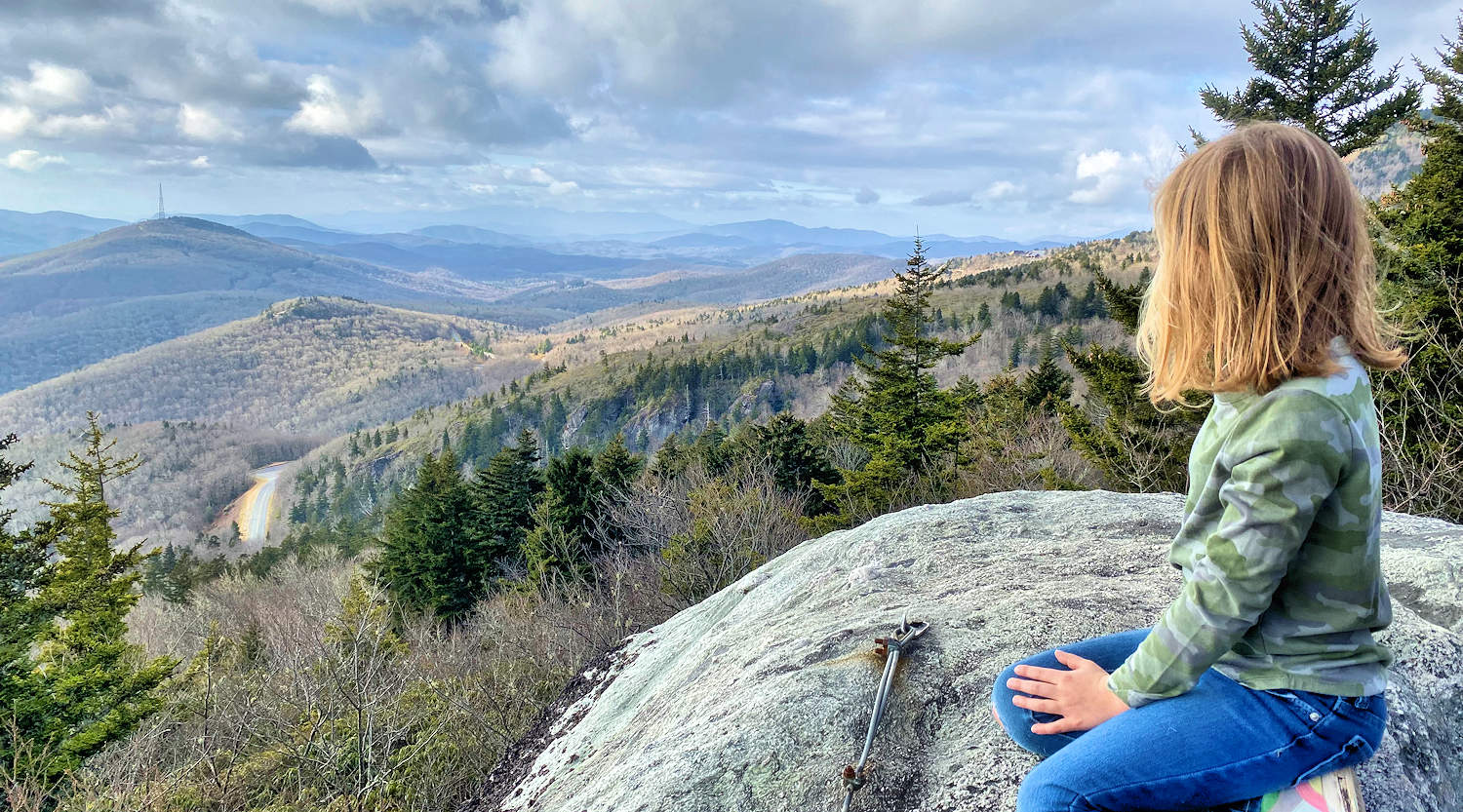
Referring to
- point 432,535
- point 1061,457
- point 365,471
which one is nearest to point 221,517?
point 365,471

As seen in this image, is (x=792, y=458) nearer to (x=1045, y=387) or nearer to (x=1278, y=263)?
(x=1045, y=387)

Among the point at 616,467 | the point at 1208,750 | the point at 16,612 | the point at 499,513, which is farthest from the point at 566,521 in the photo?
the point at 1208,750

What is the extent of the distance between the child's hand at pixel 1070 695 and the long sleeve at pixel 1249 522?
34 cm

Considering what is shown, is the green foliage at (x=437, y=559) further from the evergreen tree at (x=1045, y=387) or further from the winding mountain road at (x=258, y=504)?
the winding mountain road at (x=258, y=504)

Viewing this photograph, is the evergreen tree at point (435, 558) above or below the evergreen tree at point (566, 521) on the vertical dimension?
below

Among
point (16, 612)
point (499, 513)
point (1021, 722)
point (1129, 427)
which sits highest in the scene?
point (1021, 722)

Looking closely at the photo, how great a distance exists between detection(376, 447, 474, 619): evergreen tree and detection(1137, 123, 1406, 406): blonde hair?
122ft

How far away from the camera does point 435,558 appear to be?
3578 cm

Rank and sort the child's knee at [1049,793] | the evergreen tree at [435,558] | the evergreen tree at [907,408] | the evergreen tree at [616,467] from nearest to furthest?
the child's knee at [1049,793] < the evergreen tree at [907,408] < the evergreen tree at [616,467] < the evergreen tree at [435,558]

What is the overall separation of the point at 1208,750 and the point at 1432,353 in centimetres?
1646

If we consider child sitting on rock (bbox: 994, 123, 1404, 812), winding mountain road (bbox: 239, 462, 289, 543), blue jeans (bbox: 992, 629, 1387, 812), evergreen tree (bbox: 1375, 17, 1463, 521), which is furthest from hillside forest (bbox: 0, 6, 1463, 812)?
winding mountain road (bbox: 239, 462, 289, 543)

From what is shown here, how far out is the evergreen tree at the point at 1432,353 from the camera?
13.5m

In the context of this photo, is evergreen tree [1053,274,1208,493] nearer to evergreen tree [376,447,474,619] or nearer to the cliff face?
the cliff face

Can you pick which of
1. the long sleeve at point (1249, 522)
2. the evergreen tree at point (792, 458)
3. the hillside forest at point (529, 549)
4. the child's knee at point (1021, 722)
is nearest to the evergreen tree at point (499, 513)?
the hillside forest at point (529, 549)
